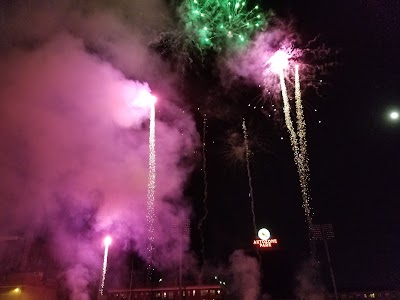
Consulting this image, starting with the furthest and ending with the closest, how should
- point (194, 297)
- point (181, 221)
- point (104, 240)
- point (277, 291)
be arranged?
1. point (277, 291)
2. point (194, 297)
3. point (181, 221)
4. point (104, 240)

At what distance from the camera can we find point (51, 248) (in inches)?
1065

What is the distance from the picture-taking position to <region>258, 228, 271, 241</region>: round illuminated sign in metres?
45.0

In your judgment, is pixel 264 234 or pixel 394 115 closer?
pixel 394 115

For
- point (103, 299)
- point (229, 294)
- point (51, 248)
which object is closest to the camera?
point (51, 248)

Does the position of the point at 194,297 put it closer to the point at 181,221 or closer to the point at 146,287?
the point at 146,287

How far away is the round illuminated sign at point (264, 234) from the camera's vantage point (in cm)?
4500

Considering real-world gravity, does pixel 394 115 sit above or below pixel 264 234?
below

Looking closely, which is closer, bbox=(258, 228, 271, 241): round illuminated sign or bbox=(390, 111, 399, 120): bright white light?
bbox=(390, 111, 399, 120): bright white light

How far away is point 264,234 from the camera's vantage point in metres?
45.2

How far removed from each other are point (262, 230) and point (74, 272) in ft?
Result: 77.4

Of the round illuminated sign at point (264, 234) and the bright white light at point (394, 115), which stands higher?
the round illuminated sign at point (264, 234)

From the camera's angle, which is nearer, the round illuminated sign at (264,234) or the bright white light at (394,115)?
the bright white light at (394,115)

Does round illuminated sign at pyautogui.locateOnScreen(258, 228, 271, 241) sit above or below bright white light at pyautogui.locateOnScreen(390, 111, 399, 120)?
above

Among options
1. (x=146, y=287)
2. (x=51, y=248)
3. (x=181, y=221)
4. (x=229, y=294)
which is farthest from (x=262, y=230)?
(x=51, y=248)
